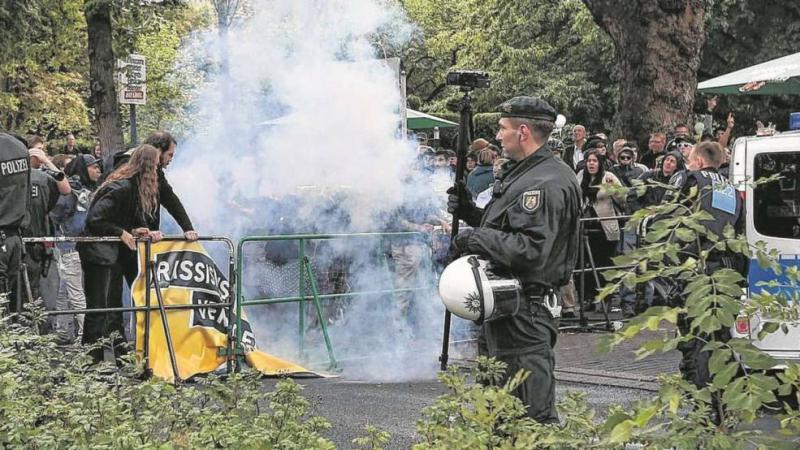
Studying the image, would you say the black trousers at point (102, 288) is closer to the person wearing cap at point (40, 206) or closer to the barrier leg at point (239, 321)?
the barrier leg at point (239, 321)

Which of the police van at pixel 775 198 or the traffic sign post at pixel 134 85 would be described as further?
the traffic sign post at pixel 134 85

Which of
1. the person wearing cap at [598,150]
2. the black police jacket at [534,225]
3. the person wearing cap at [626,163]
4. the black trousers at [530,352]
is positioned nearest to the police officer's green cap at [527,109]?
the black police jacket at [534,225]

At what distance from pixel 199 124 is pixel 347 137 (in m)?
3.14

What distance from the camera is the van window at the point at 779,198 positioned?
26.7 ft

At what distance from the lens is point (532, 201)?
4.80 m

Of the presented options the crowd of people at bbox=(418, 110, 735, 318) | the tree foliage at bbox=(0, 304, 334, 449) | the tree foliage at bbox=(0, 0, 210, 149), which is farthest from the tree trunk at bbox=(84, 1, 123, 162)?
the tree foliage at bbox=(0, 304, 334, 449)

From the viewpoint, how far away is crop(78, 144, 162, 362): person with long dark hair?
344 inches

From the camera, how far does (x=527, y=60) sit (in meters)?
37.7

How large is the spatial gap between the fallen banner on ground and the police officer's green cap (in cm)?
432

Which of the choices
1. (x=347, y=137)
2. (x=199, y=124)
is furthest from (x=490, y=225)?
(x=199, y=124)

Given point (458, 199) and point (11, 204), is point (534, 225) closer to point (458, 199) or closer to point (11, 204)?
point (458, 199)

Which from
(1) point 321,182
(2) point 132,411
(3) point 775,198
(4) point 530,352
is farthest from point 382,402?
(2) point 132,411

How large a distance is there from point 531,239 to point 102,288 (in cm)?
509

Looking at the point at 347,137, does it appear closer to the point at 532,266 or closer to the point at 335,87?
the point at 335,87
